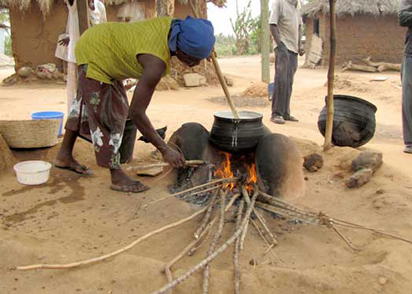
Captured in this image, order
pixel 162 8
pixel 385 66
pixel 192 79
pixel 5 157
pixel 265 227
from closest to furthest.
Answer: pixel 265 227, pixel 5 157, pixel 162 8, pixel 192 79, pixel 385 66

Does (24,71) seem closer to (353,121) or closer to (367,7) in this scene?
(353,121)

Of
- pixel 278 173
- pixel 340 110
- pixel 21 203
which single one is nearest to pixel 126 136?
pixel 21 203

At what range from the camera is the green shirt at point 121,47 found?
9.51 ft

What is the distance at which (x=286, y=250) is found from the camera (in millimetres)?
2609

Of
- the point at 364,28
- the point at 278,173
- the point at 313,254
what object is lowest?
the point at 313,254

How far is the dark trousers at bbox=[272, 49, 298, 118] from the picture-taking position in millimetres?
6559

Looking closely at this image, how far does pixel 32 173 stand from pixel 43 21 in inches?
394

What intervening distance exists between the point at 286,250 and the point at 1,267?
1541 millimetres

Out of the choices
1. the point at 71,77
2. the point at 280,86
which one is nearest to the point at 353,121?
the point at 280,86

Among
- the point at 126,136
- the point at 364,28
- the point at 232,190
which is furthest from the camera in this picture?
the point at 364,28

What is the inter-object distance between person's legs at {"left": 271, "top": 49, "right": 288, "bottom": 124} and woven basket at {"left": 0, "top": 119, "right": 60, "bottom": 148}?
11.4 feet

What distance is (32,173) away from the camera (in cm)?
359

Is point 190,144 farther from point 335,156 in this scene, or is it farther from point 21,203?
point 335,156

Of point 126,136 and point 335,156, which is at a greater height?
point 126,136
